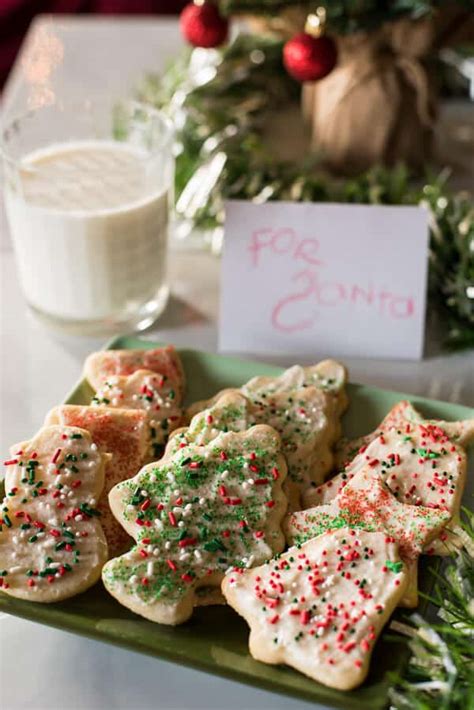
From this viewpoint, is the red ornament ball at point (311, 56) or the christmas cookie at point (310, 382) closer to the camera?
the christmas cookie at point (310, 382)

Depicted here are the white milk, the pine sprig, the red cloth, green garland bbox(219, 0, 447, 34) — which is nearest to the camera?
the pine sprig

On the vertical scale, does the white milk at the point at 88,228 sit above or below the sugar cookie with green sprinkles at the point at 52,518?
above

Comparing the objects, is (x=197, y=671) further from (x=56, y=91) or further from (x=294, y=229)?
(x=56, y=91)

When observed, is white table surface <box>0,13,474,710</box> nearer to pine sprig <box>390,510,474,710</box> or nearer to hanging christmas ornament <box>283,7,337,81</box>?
pine sprig <box>390,510,474,710</box>

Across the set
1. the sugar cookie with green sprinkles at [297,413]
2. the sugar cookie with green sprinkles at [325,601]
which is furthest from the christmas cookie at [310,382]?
the sugar cookie with green sprinkles at [325,601]

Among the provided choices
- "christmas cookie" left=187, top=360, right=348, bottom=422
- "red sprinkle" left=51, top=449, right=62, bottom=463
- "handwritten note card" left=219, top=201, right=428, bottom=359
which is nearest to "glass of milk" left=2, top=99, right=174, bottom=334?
"handwritten note card" left=219, top=201, right=428, bottom=359

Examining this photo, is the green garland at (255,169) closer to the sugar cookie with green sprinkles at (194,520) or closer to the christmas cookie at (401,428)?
the christmas cookie at (401,428)

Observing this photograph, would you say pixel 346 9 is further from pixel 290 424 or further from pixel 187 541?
pixel 187 541
